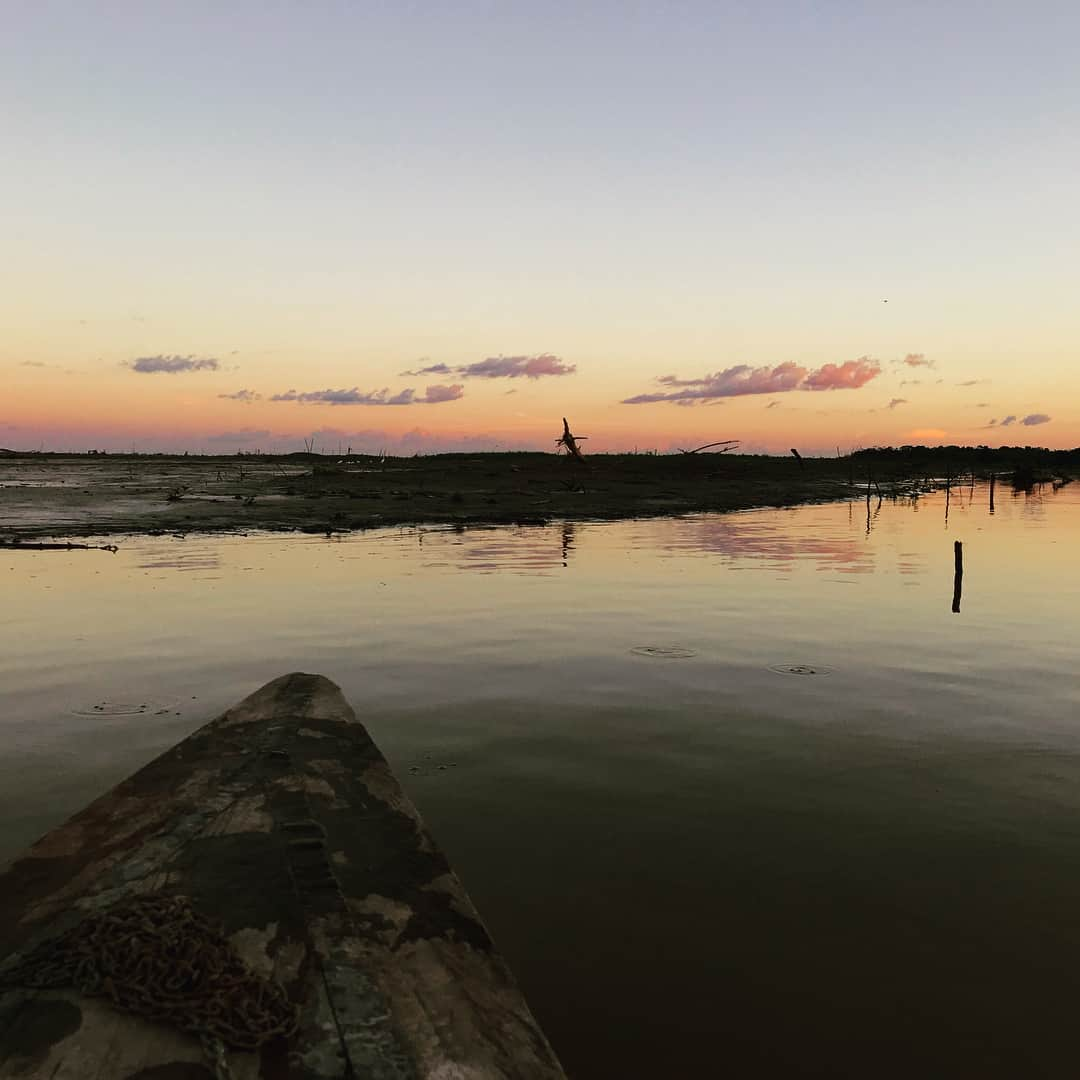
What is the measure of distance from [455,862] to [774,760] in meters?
3.22

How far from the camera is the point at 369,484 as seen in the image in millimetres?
53344

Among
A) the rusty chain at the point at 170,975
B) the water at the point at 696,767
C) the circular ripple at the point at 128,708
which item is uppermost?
the rusty chain at the point at 170,975

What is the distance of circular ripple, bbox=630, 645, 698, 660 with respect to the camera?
1108 cm

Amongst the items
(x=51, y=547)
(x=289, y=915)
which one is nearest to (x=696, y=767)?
(x=289, y=915)

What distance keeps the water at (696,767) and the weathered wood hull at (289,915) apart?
0.70 meters

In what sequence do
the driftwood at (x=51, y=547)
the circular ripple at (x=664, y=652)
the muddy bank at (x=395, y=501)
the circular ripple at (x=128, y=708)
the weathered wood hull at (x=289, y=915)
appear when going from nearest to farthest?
the weathered wood hull at (x=289, y=915)
the circular ripple at (x=128, y=708)
the circular ripple at (x=664, y=652)
the driftwood at (x=51, y=547)
the muddy bank at (x=395, y=501)

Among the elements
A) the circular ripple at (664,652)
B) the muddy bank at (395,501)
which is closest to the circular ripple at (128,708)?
the circular ripple at (664,652)

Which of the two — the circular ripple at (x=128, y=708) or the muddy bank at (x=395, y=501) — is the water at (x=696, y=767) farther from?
the muddy bank at (x=395, y=501)

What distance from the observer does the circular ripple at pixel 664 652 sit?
436 inches

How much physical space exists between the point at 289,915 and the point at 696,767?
4.21m

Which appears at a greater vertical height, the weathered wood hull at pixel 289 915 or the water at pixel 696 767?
the weathered wood hull at pixel 289 915

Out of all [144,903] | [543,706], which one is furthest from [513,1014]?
[543,706]

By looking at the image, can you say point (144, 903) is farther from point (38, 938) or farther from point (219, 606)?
point (219, 606)

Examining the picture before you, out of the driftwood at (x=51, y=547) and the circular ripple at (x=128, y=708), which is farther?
the driftwood at (x=51, y=547)
